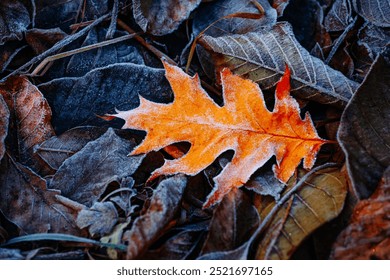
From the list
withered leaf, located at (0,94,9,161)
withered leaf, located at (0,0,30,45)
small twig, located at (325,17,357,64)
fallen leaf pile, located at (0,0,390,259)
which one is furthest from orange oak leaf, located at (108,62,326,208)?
withered leaf, located at (0,0,30,45)

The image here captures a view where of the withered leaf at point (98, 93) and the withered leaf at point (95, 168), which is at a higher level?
the withered leaf at point (98, 93)

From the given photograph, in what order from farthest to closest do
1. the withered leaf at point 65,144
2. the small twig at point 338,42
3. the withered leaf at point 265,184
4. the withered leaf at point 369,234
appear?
the small twig at point 338,42
the withered leaf at point 65,144
the withered leaf at point 265,184
the withered leaf at point 369,234

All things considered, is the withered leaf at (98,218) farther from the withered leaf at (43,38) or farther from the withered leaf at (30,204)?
the withered leaf at (43,38)

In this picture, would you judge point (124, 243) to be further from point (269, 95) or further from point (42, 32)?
point (42, 32)

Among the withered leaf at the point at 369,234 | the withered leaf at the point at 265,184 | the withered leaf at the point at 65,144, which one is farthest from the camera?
the withered leaf at the point at 65,144

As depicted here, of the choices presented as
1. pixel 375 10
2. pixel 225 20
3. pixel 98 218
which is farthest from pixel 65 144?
pixel 375 10

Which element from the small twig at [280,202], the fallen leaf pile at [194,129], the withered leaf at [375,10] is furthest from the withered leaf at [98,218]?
the withered leaf at [375,10]

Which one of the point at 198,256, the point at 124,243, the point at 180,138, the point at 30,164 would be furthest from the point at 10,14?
the point at 198,256
